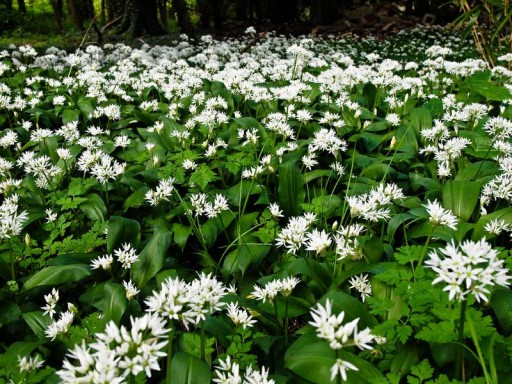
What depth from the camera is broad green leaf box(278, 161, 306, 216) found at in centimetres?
259

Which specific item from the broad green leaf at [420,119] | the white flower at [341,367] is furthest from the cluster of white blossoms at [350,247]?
the broad green leaf at [420,119]

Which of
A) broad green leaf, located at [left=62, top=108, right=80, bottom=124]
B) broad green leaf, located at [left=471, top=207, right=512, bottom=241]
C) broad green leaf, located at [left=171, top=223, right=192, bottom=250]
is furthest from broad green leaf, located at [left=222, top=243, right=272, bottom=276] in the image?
broad green leaf, located at [left=62, top=108, right=80, bottom=124]

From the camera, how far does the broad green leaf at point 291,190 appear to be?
102 inches

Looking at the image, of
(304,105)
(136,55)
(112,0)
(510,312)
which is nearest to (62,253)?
(510,312)

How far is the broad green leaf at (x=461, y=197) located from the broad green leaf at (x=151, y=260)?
5.08 feet

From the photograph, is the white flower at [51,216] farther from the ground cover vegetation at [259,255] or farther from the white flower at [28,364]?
the white flower at [28,364]

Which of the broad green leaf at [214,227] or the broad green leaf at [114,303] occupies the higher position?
the broad green leaf at [114,303]

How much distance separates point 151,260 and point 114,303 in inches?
14.9

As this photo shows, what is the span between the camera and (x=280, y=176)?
2.63 metres

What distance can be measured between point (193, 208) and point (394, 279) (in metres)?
1.35

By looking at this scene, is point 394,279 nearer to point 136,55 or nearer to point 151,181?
point 151,181

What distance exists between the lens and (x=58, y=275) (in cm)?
193

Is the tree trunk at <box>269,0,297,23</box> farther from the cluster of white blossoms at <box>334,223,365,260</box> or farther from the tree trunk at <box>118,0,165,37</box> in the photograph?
the cluster of white blossoms at <box>334,223,365,260</box>

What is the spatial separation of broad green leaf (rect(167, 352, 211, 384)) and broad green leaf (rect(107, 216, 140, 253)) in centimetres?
100
